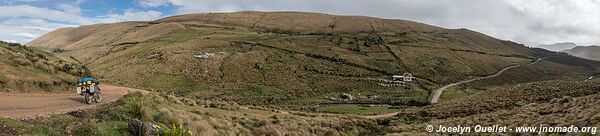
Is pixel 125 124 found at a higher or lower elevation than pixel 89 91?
lower

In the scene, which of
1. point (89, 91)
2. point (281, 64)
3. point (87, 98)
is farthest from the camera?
point (281, 64)

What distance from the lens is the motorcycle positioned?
69.8ft

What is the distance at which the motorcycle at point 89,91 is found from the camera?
2128 centimetres

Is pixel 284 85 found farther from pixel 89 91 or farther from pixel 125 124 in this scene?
pixel 125 124

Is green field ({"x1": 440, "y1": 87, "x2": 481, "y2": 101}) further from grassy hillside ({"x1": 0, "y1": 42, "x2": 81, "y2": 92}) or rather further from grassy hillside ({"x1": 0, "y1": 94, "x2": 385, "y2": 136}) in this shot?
grassy hillside ({"x1": 0, "y1": 42, "x2": 81, "y2": 92})

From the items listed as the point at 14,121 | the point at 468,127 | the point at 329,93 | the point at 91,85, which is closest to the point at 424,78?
the point at 329,93

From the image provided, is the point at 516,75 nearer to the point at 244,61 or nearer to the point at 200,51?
the point at 244,61

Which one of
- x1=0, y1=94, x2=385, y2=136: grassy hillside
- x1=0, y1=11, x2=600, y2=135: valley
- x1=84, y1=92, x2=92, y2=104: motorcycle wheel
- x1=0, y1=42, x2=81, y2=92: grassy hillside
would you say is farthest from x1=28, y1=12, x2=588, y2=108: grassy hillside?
x1=84, y1=92, x2=92, y2=104: motorcycle wheel

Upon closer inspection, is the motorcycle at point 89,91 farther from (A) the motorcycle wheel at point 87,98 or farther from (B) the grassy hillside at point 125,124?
(B) the grassy hillside at point 125,124

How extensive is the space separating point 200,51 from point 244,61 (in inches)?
684

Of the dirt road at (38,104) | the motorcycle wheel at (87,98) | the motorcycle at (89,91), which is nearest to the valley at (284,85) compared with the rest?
the dirt road at (38,104)

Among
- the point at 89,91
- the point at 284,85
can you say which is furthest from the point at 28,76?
the point at 284,85

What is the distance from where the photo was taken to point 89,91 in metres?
21.3

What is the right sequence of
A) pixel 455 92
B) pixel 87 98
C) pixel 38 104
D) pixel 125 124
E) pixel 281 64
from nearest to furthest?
1. pixel 125 124
2. pixel 38 104
3. pixel 87 98
4. pixel 455 92
5. pixel 281 64
